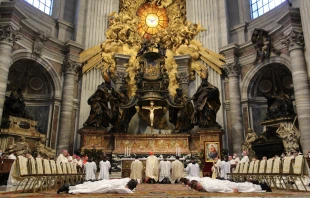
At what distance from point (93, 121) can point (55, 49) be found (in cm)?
407

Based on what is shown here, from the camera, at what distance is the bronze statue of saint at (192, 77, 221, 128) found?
11.7 m

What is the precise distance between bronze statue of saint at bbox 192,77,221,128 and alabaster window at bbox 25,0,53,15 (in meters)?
8.44

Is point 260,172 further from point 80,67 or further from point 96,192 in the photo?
point 80,67

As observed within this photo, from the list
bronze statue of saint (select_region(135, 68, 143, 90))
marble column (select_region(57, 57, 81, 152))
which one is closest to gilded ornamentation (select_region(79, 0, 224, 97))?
marble column (select_region(57, 57, 81, 152))

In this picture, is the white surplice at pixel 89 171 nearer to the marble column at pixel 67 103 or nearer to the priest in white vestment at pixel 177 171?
the priest in white vestment at pixel 177 171

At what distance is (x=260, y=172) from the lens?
255 inches

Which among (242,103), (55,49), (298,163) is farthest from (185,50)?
(298,163)

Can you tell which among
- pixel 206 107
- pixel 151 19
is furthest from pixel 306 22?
pixel 151 19

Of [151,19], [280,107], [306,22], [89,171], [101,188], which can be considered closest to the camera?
[101,188]

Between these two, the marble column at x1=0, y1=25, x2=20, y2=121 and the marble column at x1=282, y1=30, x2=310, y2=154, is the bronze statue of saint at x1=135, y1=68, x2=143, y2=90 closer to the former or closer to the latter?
the marble column at x1=0, y1=25, x2=20, y2=121

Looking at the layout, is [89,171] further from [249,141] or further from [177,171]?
[249,141]

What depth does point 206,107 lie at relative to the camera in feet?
38.7

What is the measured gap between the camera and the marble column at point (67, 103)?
12594 mm

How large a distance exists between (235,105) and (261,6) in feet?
17.2
